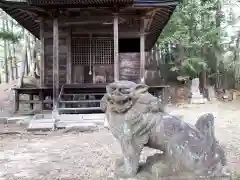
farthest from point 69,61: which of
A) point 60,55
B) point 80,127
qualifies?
point 80,127

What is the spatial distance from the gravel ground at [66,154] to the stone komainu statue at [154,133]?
1.41 m

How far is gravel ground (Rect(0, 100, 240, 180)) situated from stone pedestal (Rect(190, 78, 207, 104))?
702cm

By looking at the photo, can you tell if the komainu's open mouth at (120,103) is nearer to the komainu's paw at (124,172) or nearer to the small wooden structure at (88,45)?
the komainu's paw at (124,172)

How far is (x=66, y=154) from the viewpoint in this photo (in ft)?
22.1

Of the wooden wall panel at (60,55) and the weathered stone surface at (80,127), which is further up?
the wooden wall panel at (60,55)

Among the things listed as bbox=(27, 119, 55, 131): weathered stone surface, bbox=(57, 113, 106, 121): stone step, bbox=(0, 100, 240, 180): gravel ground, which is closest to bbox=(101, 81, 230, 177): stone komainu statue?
bbox=(0, 100, 240, 180): gravel ground

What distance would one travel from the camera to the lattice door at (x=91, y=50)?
14.3m

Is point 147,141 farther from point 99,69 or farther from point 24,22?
point 24,22

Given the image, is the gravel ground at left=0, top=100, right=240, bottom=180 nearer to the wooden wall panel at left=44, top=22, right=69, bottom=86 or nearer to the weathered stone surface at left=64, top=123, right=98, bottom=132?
the weathered stone surface at left=64, top=123, right=98, bottom=132

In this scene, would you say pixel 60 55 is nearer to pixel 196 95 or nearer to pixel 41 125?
pixel 41 125

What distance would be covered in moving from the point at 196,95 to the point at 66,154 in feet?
39.3

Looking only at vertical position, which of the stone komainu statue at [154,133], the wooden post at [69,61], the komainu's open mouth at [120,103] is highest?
the wooden post at [69,61]

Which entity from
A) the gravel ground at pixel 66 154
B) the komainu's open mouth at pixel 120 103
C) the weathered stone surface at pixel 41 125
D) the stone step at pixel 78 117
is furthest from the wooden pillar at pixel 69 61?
Answer: the komainu's open mouth at pixel 120 103

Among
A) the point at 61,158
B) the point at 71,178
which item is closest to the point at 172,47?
the point at 61,158
